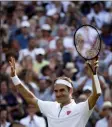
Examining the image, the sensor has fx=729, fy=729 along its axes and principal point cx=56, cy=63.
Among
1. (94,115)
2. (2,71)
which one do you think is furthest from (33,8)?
(94,115)

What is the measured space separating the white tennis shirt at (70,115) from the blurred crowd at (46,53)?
3046mm

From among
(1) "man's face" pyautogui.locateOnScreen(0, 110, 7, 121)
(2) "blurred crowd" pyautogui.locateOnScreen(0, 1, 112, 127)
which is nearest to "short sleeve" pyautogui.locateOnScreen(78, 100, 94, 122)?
(2) "blurred crowd" pyautogui.locateOnScreen(0, 1, 112, 127)

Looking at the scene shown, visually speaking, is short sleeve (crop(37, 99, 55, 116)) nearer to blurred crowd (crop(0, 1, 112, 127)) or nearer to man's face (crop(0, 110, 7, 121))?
blurred crowd (crop(0, 1, 112, 127))

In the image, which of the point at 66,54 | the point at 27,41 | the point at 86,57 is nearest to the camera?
the point at 86,57

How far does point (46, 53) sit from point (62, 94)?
740 cm

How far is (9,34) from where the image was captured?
1722cm

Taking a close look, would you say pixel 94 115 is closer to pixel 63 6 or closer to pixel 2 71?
pixel 2 71

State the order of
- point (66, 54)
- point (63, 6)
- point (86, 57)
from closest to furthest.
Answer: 1. point (86, 57)
2. point (66, 54)
3. point (63, 6)

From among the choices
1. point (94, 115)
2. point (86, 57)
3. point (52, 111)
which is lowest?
point (94, 115)

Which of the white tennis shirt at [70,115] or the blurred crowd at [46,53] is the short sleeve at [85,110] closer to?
the white tennis shirt at [70,115]

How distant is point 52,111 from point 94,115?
4.01 meters

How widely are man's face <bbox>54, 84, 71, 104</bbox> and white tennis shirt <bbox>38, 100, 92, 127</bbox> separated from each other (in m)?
0.12

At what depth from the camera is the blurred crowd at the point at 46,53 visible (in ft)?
42.7

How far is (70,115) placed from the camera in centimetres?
859
